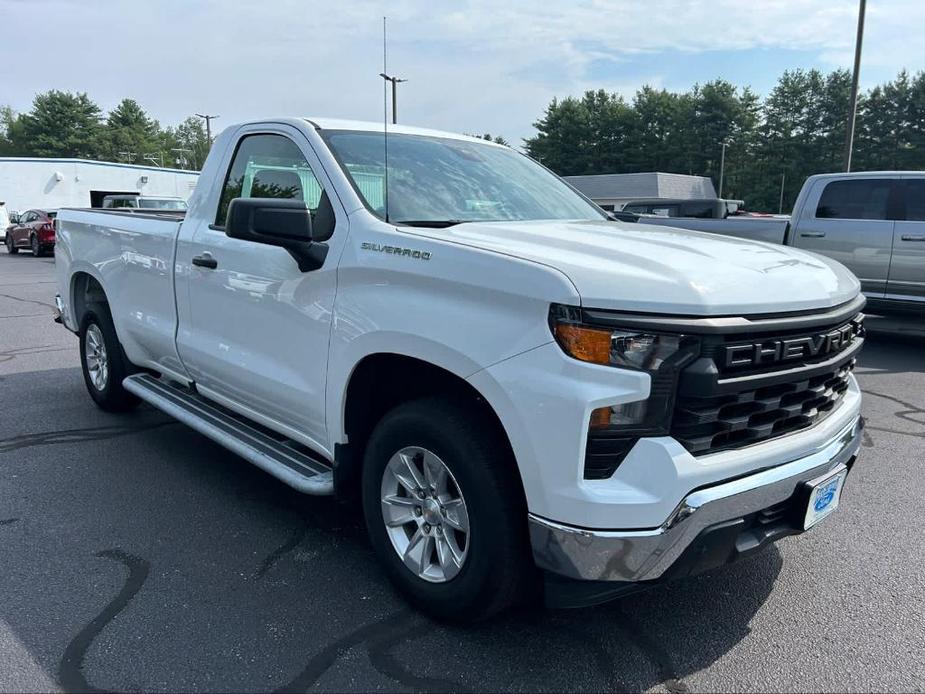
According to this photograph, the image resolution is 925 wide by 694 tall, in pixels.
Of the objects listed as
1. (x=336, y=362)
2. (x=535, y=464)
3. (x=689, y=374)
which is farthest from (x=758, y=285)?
(x=336, y=362)

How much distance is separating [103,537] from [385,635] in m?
1.69

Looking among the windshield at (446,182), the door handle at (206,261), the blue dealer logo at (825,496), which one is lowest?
the blue dealer logo at (825,496)

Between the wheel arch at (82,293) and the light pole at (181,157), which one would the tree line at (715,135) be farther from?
the wheel arch at (82,293)

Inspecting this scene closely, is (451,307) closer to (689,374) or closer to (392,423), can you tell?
(392,423)

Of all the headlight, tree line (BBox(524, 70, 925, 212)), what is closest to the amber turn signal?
the headlight

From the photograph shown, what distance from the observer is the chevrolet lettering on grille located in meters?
2.34

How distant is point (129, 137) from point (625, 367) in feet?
293

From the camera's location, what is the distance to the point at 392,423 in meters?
2.89

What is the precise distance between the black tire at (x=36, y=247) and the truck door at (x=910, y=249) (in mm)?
25893

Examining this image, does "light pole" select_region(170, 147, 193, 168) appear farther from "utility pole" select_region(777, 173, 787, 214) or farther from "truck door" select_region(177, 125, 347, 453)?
"truck door" select_region(177, 125, 347, 453)

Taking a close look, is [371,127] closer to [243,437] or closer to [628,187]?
[243,437]

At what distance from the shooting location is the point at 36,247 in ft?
83.9

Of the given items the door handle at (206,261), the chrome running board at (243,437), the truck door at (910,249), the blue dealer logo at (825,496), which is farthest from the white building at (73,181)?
the blue dealer logo at (825,496)

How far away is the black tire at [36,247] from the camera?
25.4 metres
